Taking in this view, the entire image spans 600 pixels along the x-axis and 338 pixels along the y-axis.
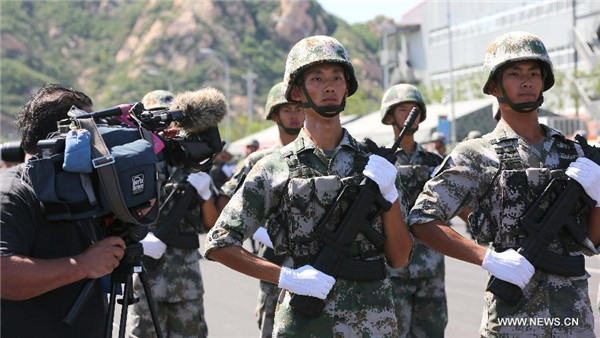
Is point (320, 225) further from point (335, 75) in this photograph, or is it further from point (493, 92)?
point (493, 92)

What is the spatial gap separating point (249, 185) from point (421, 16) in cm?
7055

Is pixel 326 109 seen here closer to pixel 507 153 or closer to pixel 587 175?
pixel 507 153

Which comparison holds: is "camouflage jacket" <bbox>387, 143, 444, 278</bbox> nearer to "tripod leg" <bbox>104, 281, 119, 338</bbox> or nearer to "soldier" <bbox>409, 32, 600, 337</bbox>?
"soldier" <bbox>409, 32, 600, 337</bbox>

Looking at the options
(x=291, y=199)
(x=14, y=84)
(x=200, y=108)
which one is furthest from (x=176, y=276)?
(x=14, y=84)

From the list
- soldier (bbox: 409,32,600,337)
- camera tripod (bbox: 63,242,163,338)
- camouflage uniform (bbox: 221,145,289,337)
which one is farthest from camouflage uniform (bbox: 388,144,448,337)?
camera tripod (bbox: 63,242,163,338)

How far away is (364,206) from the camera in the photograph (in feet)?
14.4

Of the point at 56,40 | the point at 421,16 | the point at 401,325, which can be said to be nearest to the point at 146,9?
the point at 56,40

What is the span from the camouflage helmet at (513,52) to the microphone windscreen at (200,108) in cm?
151

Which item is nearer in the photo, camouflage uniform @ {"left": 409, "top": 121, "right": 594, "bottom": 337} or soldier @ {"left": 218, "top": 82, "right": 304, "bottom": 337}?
camouflage uniform @ {"left": 409, "top": 121, "right": 594, "bottom": 337}

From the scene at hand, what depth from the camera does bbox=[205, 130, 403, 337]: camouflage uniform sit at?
4395 mm

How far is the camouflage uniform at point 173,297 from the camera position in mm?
6996

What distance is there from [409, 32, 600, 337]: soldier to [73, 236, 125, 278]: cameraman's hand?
153cm

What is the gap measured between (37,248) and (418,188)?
4.63 m

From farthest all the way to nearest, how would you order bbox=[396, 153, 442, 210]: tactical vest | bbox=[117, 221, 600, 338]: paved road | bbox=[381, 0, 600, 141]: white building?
bbox=[381, 0, 600, 141]: white building
bbox=[117, 221, 600, 338]: paved road
bbox=[396, 153, 442, 210]: tactical vest
